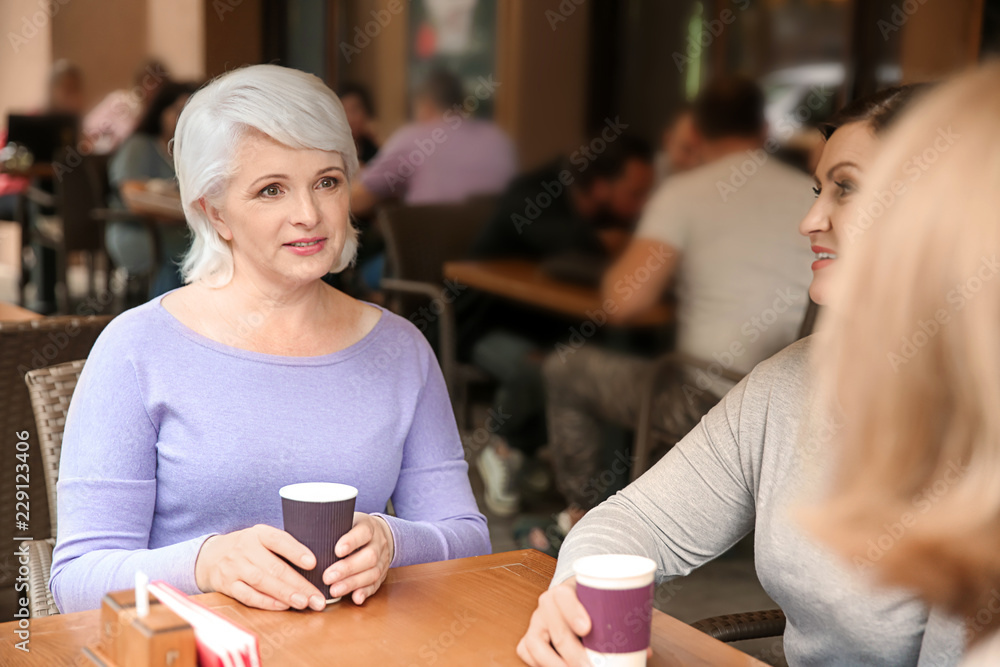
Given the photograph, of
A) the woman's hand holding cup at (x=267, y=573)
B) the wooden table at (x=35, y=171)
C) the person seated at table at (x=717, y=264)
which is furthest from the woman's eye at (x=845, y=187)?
the wooden table at (x=35, y=171)

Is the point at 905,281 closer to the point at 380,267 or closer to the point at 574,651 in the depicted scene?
the point at 574,651

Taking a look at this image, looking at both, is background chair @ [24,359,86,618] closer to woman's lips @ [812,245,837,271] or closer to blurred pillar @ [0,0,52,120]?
woman's lips @ [812,245,837,271]

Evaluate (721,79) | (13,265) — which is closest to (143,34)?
(13,265)

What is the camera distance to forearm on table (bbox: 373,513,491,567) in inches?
56.2

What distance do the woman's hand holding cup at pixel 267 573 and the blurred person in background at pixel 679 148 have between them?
8.31 ft

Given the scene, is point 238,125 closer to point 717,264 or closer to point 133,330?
point 133,330

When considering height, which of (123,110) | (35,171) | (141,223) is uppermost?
(123,110)

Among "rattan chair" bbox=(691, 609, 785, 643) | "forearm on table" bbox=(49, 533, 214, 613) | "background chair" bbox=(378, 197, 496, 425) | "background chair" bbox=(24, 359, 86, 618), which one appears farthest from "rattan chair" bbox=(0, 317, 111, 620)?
"background chair" bbox=(378, 197, 496, 425)

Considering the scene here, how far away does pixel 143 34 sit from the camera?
4.51m

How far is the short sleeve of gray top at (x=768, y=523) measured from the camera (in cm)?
116

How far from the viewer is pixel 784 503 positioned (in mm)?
1261

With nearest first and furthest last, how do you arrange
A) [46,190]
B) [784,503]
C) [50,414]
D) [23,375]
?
[784,503] → [50,414] → [23,375] → [46,190]

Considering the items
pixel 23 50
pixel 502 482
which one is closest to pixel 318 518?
pixel 502 482

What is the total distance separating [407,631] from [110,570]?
18.2 inches
